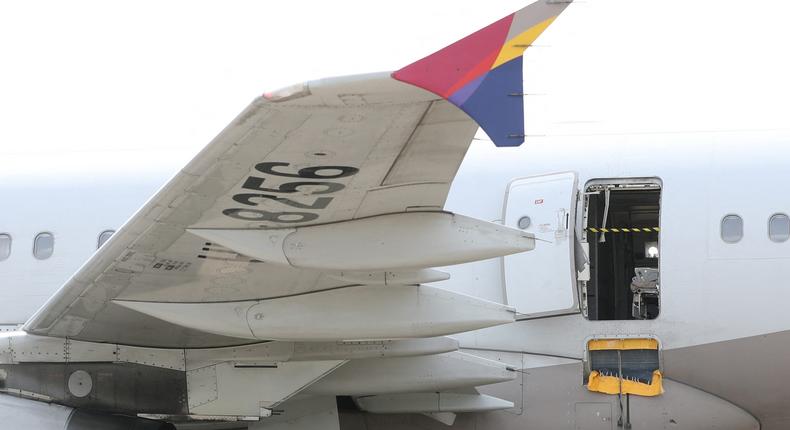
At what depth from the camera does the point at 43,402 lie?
385 inches

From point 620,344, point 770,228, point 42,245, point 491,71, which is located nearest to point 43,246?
point 42,245

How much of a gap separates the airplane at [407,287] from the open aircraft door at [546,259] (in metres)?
0.02

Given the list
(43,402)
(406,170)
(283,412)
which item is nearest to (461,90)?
(406,170)

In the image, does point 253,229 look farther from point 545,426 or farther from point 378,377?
point 545,426

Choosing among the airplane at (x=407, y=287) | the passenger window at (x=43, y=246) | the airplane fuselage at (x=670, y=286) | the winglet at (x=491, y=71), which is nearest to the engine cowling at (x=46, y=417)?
the airplane at (x=407, y=287)

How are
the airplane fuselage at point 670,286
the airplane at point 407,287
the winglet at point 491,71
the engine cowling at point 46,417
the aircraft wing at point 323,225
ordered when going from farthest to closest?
the airplane fuselage at point 670,286
the engine cowling at point 46,417
the airplane at point 407,287
the aircraft wing at point 323,225
the winglet at point 491,71

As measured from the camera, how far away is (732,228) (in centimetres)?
1009

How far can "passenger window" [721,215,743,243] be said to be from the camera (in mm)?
10062

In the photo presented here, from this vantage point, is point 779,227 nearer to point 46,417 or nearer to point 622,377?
point 622,377

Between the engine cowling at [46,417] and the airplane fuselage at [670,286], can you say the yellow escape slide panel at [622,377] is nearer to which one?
the airplane fuselage at [670,286]

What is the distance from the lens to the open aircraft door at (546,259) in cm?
1012

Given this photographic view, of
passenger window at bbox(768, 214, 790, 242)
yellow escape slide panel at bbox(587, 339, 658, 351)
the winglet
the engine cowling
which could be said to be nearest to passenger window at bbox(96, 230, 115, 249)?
the engine cowling

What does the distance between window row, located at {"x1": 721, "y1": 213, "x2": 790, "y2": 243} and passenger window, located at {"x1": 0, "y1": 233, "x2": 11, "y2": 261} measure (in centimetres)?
712

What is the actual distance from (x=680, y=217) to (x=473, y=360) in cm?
240
